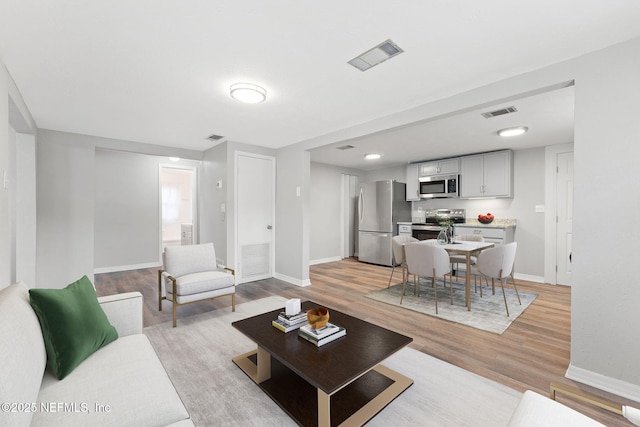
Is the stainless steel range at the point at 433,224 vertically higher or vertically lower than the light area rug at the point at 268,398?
higher

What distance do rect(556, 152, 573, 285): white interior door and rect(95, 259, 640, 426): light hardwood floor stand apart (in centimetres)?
32

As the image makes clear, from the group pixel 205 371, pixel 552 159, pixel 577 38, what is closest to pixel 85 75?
pixel 205 371

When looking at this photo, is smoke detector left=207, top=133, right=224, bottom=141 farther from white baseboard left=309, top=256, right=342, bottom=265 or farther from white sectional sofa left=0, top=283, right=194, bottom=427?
white baseboard left=309, top=256, right=342, bottom=265

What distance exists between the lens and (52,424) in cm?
101

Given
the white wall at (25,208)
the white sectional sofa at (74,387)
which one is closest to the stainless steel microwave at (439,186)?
the white sectional sofa at (74,387)

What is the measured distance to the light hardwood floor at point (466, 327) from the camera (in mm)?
2092

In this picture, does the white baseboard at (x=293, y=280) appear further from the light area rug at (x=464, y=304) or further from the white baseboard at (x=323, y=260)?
the white baseboard at (x=323, y=260)

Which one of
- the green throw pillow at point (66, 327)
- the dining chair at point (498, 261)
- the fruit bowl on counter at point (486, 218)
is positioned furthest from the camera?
the fruit bowl on counter at point (486, 218)

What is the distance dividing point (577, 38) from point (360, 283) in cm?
387

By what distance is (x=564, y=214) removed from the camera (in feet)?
15.0

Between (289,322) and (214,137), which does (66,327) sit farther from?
(214,137)

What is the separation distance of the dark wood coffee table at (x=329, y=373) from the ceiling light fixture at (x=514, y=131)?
3.45m

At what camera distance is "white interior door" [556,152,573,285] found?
452cm

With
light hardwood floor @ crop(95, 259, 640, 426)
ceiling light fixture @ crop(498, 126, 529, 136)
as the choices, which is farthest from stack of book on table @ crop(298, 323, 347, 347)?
ceiling light fixture @ crop(498, 126, 529, 136)
